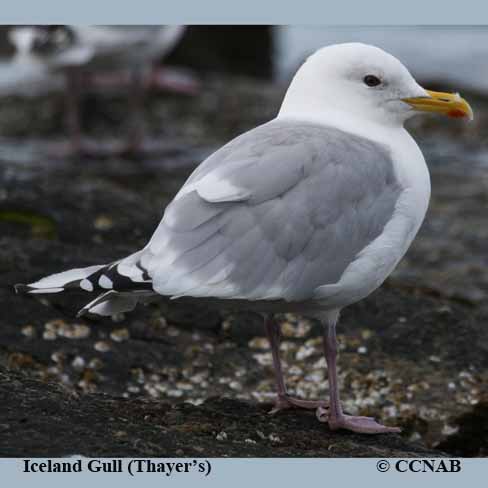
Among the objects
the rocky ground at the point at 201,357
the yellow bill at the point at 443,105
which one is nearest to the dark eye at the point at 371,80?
the yellow bill at the point at 443,105

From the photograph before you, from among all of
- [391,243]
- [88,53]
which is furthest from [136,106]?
[391,243]

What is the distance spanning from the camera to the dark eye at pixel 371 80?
14.9 feet

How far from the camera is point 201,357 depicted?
511cm

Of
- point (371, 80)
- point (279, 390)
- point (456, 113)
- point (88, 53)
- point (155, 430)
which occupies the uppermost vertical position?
point (88, 53)

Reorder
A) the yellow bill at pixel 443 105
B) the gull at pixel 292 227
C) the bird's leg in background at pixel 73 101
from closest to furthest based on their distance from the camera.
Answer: the gull at pixel 292 227 < the yellow bill at pixel 443 105 < the bird's leg in background at pixel 73 101

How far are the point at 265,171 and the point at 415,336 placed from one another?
1.63 m

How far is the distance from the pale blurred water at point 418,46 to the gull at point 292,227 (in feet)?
26.0

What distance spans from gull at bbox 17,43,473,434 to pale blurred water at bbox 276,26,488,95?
7.92 m

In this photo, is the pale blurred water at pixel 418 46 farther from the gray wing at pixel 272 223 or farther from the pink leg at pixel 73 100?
the gray wing at pixel 272 223

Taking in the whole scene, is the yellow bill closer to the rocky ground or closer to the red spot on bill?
the red spot on bill

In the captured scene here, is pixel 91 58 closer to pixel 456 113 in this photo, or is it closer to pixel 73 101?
pixel 73 101

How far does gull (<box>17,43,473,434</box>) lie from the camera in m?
3.97

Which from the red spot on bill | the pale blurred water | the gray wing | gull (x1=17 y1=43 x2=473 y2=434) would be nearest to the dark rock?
gull (x1=17 y1=43 x2=473 y2=434)

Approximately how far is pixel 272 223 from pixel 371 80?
91 centimetres
